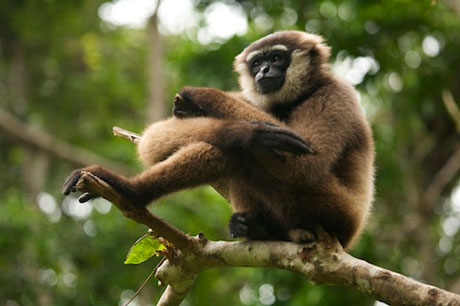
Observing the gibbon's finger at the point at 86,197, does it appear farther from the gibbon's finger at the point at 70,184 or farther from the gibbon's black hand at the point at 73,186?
the gibbon's finger at the point at 70,184

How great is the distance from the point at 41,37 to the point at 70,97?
1.97m

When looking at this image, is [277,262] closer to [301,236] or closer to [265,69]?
[301,236]

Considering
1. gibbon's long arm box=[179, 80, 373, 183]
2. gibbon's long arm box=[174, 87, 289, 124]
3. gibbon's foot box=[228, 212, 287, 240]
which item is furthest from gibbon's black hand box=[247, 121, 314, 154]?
gibbon's foot box=[228, 212, 287, 240]

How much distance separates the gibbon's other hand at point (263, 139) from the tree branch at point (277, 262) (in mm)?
767

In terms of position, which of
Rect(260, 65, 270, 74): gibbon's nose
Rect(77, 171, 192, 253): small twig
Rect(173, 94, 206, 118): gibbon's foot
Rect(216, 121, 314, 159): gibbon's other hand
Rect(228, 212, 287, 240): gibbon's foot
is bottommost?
Rect(228, 212, 287, 240): gibbon's foot

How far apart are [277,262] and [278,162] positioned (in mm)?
813

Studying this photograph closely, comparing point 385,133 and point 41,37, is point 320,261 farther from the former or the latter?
point 41,37

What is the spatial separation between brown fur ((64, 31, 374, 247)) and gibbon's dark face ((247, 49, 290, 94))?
0.20 meters

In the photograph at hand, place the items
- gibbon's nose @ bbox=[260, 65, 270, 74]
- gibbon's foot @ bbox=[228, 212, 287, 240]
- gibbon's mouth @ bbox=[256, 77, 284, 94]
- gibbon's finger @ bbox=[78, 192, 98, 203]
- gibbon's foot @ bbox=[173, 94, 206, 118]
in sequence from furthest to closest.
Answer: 1. gibbon's nose @ bbox=[260, 65, 270, 74]
2. gibbon's mouth @ bbox=[256, 77, 284, 94]
3. gibbon's foot @ bbox=[173, 94, 206, 118]
4. gibbon's foot @ bbox=[228, 212, 287, 240]
5. gibbon's finger @ bbox=[78, 192, 98, 203]

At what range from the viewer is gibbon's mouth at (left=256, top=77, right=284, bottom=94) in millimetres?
6414

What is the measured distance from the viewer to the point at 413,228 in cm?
1477

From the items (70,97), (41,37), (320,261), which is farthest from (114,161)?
(320,261)

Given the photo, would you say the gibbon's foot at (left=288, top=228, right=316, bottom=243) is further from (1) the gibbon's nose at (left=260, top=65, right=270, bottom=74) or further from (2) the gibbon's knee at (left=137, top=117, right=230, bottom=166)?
(1) the gibbon's nose at (left=260, top=65, right=270, bottom=74)

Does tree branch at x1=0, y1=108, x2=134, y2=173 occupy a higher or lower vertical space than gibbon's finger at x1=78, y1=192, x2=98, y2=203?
lower
